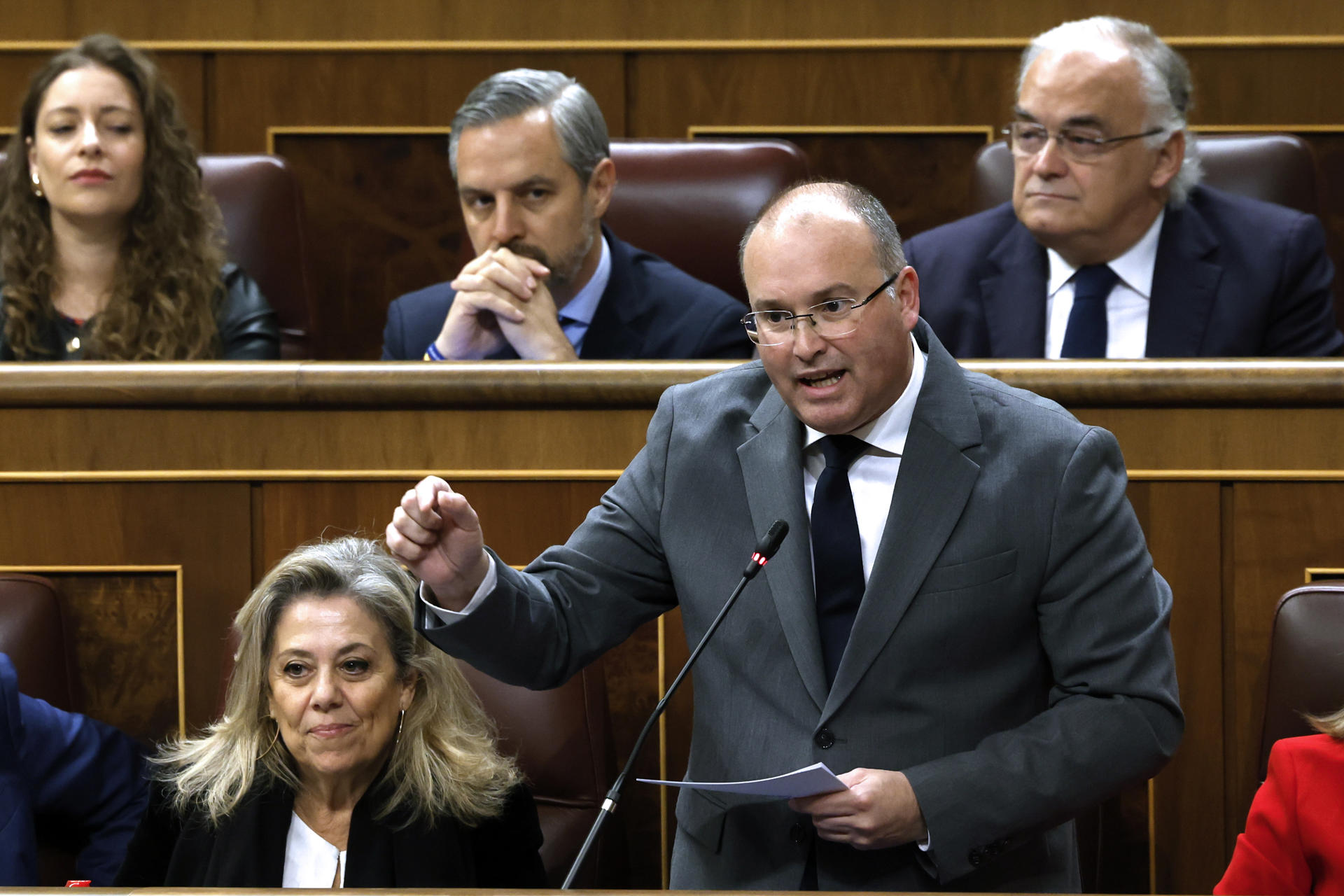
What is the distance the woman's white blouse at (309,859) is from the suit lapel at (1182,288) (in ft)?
2.46

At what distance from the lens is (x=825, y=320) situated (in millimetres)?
812

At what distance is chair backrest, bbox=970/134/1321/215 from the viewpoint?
4.88 ft

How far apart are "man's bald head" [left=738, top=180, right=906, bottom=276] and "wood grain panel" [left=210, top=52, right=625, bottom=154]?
88 centimetres

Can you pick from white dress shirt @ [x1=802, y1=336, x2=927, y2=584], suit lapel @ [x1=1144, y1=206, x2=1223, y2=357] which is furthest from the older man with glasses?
white dress shirt @ [x1=802, y1=336, x2=927, y2=584]

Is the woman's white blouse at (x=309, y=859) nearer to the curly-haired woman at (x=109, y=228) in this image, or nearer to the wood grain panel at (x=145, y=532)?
the wood grain panel at (x=145, y=532)

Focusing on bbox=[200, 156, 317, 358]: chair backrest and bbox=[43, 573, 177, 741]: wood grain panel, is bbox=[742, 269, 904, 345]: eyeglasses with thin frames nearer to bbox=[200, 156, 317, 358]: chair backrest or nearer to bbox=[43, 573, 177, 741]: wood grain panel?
bbox=[43, 573, 177, 741]: wood grain panel

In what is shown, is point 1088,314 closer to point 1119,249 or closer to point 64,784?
point 1119,249

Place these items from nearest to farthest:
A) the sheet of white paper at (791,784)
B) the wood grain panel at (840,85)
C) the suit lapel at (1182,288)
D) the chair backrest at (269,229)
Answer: the sheet of white paper at (791,784) → the suit lapel at (1182,288) → the chair backrest at (269,229) → the wood grain panel at (840,85)

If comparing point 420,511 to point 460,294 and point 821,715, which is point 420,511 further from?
point 460,294

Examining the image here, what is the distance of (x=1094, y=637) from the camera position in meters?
0.80

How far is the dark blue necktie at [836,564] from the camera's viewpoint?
2.74ft

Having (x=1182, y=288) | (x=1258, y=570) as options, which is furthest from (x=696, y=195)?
(x=1258, y=570)

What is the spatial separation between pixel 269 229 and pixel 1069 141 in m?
0.75

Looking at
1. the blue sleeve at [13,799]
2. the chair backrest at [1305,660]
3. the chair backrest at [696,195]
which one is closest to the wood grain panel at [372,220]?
the chair backrest at [696,195]
